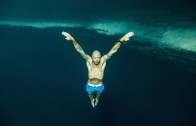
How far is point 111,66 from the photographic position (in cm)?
1340

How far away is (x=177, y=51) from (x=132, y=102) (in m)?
4.77

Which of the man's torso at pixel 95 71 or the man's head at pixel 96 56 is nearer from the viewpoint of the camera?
the man's head at pixel 96 56

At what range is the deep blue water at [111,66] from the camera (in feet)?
34.6

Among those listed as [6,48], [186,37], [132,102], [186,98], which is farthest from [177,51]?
[6,48]

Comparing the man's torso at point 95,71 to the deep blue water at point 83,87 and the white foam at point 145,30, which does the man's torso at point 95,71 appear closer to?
the deep blue water at point 83,87

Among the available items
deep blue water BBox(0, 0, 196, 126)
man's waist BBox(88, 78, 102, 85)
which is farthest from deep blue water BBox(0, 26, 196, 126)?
man's waist BBox(88, 78, 102, 85)

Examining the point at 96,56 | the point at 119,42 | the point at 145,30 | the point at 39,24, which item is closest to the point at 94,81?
the point at 96,56

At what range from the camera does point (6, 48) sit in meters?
16.7

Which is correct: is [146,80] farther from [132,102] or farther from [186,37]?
[186,37]

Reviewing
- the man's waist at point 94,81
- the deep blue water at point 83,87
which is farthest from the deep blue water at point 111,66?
the man's waist at point 94,81

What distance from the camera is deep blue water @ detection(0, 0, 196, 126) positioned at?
415 inches

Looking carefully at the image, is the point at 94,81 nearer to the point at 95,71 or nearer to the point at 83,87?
the point at 95,71

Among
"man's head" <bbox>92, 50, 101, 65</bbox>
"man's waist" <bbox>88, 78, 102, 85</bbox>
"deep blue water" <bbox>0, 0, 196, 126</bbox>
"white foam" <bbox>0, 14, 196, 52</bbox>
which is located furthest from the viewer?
"white foam" <bbox>0, 14, 196, 52</bbox>

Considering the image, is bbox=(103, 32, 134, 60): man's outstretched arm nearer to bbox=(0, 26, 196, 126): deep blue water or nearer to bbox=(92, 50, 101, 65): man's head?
bbox=(92, 50, 101, 65): man's head
